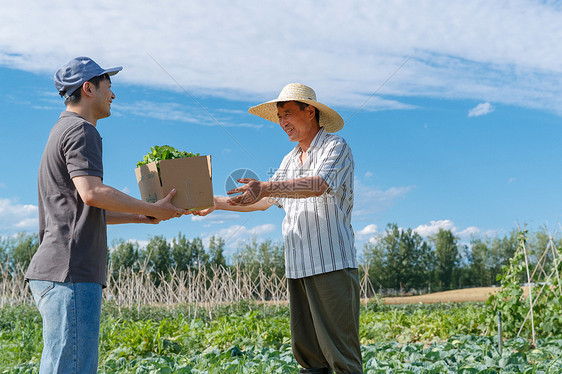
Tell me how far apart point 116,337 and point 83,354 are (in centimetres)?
329

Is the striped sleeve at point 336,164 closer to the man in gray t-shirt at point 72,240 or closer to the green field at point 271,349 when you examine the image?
the man in gray t-shirt at point 72,240

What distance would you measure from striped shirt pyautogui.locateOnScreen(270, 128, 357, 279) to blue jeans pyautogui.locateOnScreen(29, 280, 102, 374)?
1.10 m

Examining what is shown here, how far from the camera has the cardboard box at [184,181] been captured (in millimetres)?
2355

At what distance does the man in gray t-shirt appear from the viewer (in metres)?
1.84

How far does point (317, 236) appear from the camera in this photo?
258 centimetres

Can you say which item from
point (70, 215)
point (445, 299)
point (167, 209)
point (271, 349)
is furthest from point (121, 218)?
point (445, 299)

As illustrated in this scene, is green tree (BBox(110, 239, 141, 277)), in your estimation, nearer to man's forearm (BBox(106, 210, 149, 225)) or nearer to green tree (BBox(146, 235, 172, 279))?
green tree (BBox(146, 235, 172, 279))

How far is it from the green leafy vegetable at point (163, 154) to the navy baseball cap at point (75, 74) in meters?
0.48

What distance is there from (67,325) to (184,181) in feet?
2.74

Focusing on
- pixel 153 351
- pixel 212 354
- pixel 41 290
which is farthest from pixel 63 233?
pixel 153 351

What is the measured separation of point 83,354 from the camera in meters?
1.86

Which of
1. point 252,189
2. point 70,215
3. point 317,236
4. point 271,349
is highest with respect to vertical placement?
point 252,189

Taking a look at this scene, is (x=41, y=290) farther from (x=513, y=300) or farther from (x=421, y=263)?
(x=421, y=263)

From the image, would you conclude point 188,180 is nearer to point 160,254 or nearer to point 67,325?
point 67,325
